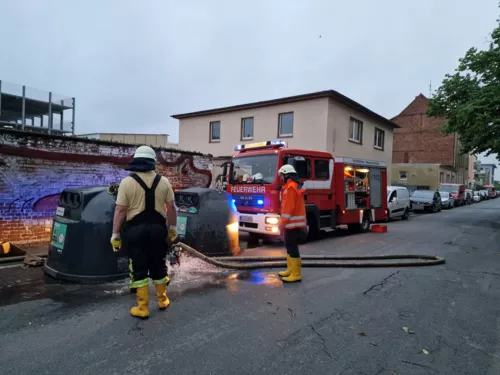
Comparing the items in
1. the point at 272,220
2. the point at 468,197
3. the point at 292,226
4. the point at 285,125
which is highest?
the point at 285,125

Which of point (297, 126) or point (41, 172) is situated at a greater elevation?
point (297, 126)

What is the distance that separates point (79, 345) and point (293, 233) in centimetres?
333

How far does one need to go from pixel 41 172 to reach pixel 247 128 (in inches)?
554

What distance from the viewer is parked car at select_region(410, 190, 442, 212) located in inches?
878

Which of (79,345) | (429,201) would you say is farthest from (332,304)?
(429,201)

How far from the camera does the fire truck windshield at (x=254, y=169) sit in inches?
331

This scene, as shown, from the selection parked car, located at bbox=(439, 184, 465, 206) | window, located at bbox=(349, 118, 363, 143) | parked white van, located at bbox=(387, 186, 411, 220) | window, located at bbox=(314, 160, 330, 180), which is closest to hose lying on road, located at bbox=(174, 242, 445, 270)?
window, located at bbox=(314, 160, 330, 180)

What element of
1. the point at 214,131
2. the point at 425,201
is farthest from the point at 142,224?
the point at 425,201

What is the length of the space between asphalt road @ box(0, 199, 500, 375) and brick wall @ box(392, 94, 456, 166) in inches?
1707

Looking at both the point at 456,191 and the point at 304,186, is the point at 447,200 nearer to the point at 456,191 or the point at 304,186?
the point at 456,191

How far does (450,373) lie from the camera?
2.94m

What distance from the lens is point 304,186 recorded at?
879 cm

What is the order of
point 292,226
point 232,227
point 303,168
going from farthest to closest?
point 303,168, point 232,227, point 292,226

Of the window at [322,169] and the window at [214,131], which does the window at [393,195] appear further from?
the window at [214,131]
